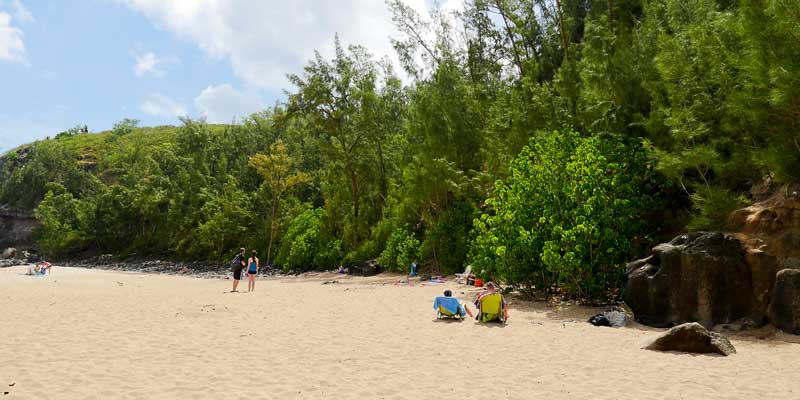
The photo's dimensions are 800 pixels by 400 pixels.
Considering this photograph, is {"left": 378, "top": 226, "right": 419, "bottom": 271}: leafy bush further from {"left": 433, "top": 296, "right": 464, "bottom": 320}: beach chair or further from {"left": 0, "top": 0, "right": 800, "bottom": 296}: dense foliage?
{"left": 433, "top": 296, "right": 464, "bottom": 320}: beach chair

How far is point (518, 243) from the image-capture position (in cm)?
1541

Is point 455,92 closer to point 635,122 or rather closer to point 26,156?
point 635,122

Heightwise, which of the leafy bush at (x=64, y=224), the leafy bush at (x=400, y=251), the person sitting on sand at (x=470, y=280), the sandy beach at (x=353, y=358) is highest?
the leafy bush at (x=64, y=224)

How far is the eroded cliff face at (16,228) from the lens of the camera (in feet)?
226

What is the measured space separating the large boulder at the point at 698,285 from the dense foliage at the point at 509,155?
1395mm

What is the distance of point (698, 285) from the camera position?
11156mm

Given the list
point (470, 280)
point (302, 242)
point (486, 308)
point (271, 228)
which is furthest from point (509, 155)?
point (271, 228)

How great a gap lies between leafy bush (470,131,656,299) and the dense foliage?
61mm

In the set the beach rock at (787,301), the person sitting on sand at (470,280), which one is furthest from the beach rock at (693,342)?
the person sitting on sand at (470,280)

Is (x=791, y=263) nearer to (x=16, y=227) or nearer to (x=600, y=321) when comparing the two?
(x=600, y=321)

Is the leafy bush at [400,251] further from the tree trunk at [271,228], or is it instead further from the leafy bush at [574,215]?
the tree trunk at [271,228]

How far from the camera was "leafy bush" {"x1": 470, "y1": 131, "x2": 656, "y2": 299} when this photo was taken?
45.5 feet

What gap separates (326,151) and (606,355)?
30970 millimetres

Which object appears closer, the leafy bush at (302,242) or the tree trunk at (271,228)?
the leafy bush at (302,242)
